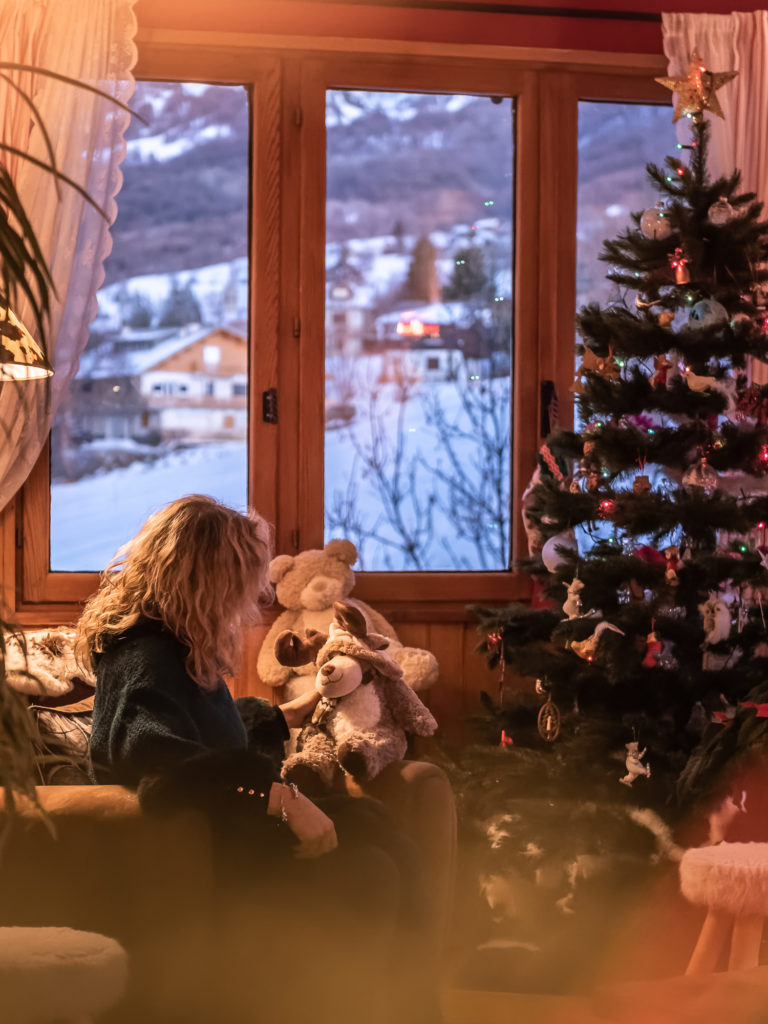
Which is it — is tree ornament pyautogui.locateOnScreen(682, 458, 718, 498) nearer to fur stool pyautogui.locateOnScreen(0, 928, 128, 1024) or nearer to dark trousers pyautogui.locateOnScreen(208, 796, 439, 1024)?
dark trousers pyautogui.locateOnScreen(208, 796, 439, 1024)

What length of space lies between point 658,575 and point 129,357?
1.73 m

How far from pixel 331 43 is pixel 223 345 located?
96 centimetres

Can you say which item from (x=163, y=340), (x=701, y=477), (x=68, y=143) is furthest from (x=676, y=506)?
(x=68, y=143)

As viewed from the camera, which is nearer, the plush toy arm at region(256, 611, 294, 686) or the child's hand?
the child's hand

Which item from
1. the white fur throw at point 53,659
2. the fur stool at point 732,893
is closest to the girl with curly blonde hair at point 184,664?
the white fur throw at point 53,659

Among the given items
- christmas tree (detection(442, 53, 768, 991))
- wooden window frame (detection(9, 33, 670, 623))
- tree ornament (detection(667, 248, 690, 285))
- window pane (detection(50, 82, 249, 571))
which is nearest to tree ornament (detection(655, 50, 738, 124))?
christmas tree (detection(442, 53, 768, 991))

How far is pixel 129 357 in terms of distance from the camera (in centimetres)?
322

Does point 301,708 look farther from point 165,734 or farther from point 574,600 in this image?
point 165,734

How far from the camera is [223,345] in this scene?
326 cm

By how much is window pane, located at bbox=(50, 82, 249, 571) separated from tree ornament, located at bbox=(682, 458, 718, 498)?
1.41 meters

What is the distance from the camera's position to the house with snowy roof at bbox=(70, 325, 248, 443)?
3.21 metres

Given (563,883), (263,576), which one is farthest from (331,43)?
(563,883)

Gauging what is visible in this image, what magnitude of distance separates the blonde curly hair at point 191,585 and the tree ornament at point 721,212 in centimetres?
133

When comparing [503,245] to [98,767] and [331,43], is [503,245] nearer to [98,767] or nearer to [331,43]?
[331,43]
